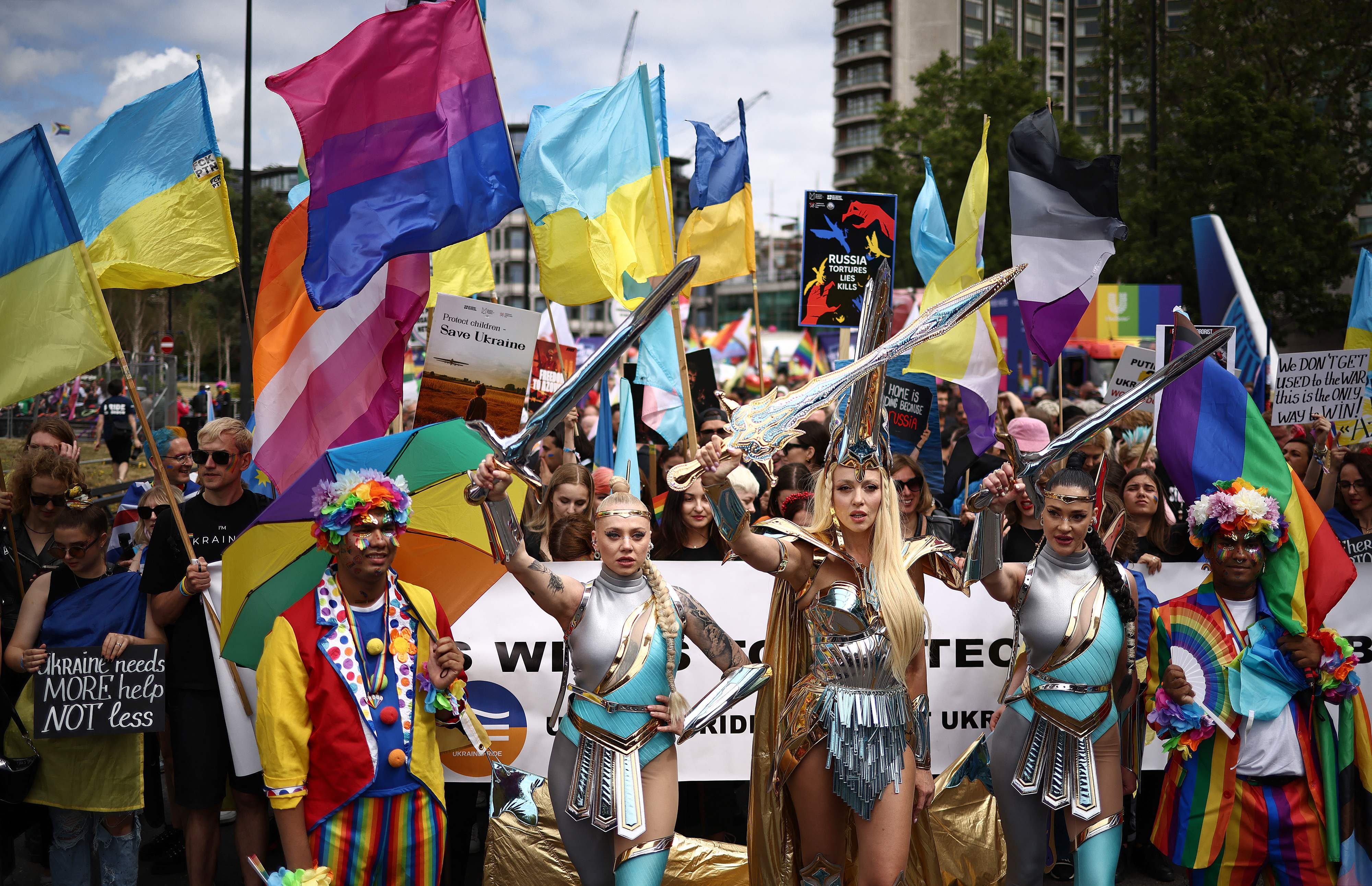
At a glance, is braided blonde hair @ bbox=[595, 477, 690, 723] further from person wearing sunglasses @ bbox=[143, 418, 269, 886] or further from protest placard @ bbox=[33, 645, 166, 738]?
protest placard @ bbox=[33, 645, 166, 738]

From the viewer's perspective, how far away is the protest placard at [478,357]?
20.6 ft

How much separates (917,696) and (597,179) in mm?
4266

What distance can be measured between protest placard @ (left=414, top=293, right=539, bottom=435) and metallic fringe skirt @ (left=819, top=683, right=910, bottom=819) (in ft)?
8.79

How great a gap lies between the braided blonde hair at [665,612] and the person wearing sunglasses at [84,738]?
211cm

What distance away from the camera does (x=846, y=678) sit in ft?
14.2

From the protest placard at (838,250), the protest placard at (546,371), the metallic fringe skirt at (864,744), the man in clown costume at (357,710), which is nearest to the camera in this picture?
the man in clown costume at (357,710)

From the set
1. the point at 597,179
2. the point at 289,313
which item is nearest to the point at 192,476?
the point at 289,313

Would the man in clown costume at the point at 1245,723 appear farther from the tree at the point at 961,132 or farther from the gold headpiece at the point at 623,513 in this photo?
the tree at the point at 961,132

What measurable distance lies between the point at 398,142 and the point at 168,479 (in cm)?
227

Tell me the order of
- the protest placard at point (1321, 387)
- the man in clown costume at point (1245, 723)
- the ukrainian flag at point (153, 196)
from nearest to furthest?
the man in clown costume at point (1245, 723)
the ukrainian flag at point (153, 196)
the protest placard at point (1321, 387)

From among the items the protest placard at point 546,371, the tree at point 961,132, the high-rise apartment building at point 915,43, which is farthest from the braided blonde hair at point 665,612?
the high-rise apartment building at point 915,43

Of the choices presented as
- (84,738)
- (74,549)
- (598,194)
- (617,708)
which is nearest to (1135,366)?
(598,194)

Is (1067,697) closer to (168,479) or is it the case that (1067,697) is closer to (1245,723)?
(1245,723)

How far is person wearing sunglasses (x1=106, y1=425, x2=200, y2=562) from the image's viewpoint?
6531 mm
